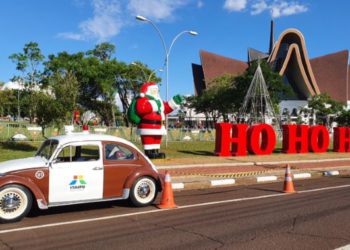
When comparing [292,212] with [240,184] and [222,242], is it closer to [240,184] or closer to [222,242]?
[222,242]

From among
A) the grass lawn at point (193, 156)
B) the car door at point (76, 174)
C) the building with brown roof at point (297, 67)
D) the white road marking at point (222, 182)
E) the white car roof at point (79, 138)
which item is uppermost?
the building with brown roof at point (297, 67)

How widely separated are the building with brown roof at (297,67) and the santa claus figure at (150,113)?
73.4 metres

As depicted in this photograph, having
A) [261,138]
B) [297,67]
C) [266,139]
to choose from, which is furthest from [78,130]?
[297,67]

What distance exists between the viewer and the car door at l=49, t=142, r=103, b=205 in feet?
25.5

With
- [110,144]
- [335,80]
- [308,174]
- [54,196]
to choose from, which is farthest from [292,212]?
[335,80]

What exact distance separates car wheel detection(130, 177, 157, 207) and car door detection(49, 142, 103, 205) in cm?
75

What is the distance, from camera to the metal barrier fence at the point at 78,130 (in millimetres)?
30625

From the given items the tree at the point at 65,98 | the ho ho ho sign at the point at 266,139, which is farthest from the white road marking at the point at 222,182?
the tree at the point at 65,98

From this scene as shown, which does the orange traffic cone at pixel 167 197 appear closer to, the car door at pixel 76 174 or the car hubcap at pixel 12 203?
the car door at pixel 76 174

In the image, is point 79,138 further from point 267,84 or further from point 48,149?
point 267,84

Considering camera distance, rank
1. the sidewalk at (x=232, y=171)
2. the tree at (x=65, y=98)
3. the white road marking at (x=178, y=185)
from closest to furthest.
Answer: the white road marking at (x=178, y=185), the sidewalk at (x=232, y=171), the tree at (x=65, y=98)

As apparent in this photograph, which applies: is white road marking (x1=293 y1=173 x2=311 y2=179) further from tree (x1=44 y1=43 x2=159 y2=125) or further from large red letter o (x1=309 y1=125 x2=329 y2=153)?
tree (x1=44 y1=43 x2=159 y2=125)

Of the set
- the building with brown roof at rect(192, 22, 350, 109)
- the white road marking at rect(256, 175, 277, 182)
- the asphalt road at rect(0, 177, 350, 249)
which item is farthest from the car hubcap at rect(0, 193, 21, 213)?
the building with brown roof at rect(192, 22, 350, 109)

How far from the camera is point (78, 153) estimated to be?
8.39 m
